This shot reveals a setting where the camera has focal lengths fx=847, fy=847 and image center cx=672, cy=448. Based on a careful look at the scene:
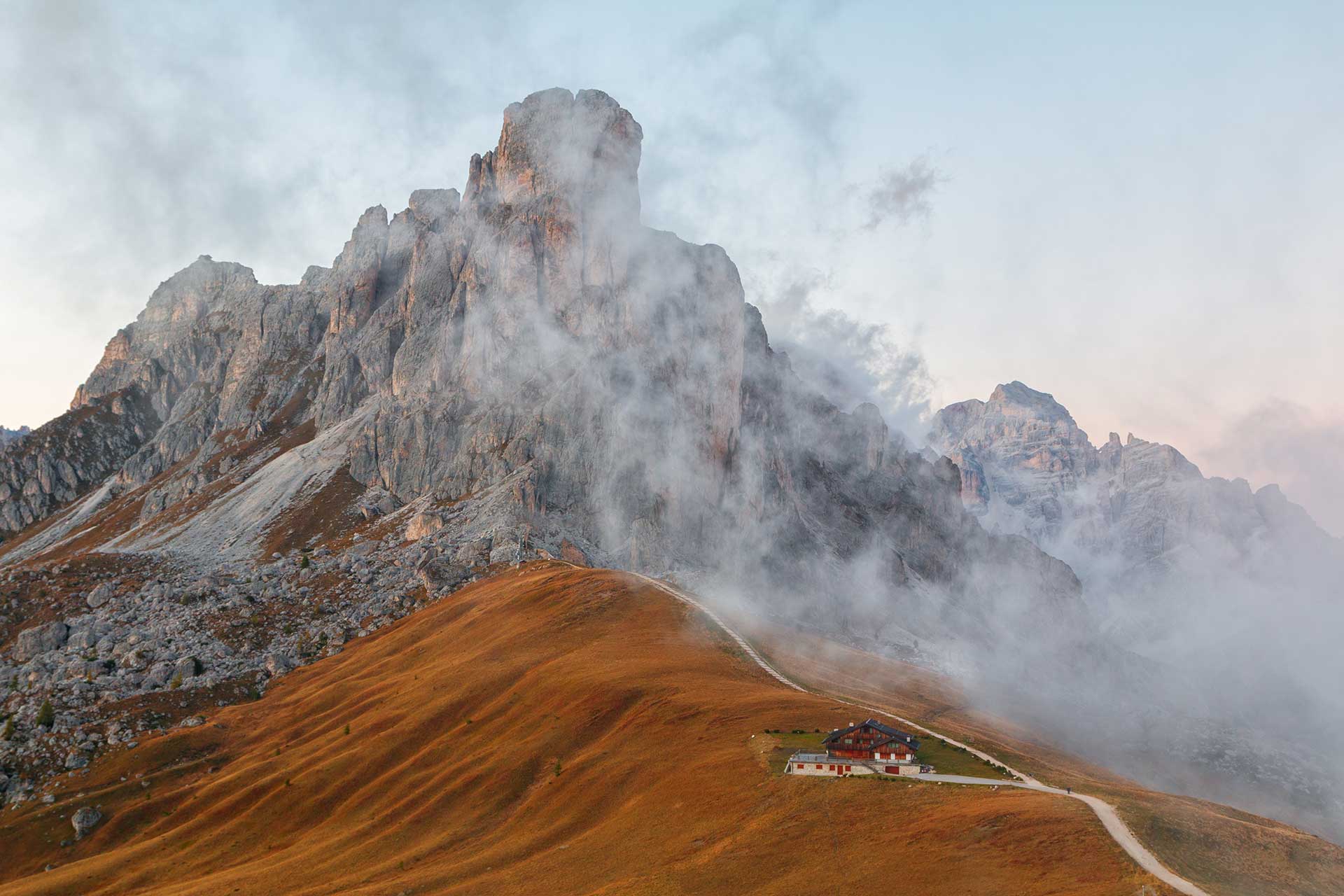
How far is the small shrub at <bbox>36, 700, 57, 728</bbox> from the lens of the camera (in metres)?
120

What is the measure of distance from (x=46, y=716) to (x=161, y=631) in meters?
34.1

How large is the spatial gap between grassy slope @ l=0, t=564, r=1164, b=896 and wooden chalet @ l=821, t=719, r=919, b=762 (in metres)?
5.21

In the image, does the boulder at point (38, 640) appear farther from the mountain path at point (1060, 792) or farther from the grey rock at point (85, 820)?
the mountain path at point (1060, 792)

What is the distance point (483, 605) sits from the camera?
5615 inches

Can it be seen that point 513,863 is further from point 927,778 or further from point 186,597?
point 186,597

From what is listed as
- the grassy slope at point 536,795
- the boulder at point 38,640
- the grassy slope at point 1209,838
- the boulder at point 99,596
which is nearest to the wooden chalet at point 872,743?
the grassy slope at point 536,795

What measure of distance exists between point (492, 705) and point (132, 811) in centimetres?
4599

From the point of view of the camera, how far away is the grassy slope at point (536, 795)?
4938 cm

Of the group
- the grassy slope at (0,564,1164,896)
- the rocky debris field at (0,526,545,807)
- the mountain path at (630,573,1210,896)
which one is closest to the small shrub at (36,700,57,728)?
the rocky debris field at (0,526,545,807)

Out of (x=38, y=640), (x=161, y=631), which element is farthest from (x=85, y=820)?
(x=38, y=640)

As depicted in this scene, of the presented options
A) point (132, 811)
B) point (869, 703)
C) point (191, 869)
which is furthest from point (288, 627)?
point (869, 703)

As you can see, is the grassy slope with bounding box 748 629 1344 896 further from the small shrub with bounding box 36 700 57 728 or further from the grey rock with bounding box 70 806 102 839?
the small shrub with bounding box 36 700 57 728

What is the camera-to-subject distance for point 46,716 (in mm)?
120938

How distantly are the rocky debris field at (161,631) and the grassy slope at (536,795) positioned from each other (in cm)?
849
